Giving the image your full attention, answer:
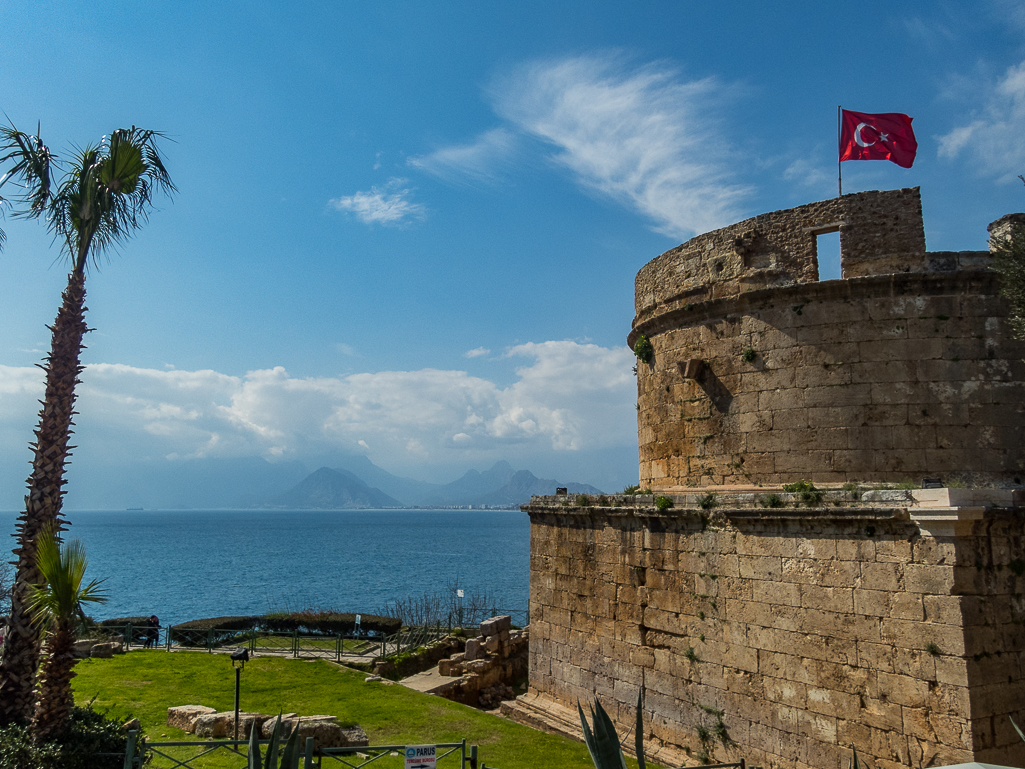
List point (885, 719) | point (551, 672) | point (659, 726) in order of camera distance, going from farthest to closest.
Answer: point (551, 672)
point (659, 726)
point (885, 719)

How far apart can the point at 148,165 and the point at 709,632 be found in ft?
43.1

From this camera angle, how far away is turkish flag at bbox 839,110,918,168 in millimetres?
11789

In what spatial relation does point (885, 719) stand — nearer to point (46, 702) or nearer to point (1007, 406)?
point (1007, 406)

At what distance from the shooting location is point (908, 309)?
10625mm

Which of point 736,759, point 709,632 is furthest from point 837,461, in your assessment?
point 736,759

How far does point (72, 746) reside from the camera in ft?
31.8

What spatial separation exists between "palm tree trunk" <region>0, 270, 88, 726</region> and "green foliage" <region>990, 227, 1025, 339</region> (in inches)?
590

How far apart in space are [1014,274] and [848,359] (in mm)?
2543

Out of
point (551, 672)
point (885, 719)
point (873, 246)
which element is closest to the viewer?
point (885, 719)

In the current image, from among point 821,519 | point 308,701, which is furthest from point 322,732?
point 821,519

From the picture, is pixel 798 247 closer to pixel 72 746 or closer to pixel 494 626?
pixel 72 746

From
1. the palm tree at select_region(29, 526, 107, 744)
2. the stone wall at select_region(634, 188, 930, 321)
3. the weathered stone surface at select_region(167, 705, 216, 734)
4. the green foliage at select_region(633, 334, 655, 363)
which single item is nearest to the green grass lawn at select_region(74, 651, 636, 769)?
the weathered stone surface at select_region(167, 705, 216, 734)

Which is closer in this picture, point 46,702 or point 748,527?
point 46,702

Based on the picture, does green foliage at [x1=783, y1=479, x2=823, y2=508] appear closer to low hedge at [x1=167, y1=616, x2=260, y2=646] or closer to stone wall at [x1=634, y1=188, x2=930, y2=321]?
stone wall at [x1=634, y1=188, x2=930, y2=321]
